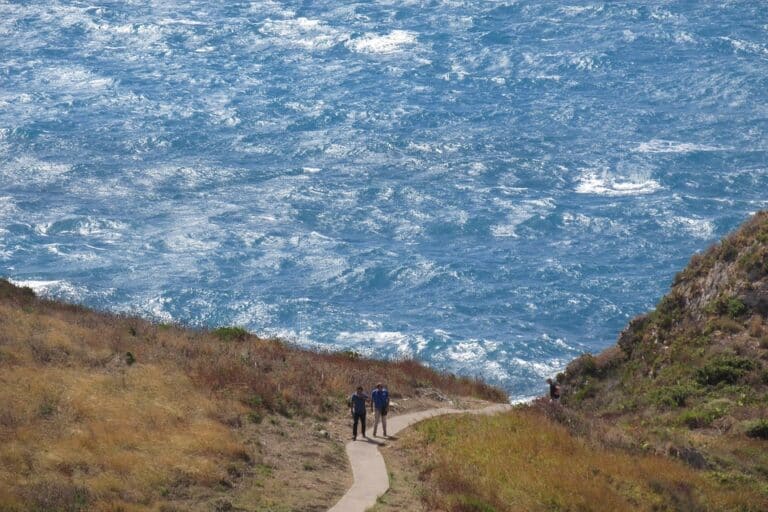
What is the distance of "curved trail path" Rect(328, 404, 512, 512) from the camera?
2772 cm

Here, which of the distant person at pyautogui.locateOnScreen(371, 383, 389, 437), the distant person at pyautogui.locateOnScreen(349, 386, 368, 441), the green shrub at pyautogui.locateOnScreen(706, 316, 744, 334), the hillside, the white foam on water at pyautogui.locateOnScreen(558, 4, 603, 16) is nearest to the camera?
the hillside

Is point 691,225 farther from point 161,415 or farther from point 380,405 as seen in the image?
point 161,415

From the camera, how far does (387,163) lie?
98.5m

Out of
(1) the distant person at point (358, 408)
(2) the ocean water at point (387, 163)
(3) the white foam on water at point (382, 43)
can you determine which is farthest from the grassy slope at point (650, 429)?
(3) the white foam on water at point (382, 43)

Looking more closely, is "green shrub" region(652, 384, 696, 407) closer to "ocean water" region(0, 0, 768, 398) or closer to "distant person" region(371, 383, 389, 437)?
"distant person" region(371, 383, 389, 437)

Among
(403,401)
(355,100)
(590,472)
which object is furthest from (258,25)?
(590,472)

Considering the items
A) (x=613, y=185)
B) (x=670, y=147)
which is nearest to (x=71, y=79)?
(x=613, y=185)

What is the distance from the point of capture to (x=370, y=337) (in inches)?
2749

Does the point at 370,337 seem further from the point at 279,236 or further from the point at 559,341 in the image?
the point at 279,236

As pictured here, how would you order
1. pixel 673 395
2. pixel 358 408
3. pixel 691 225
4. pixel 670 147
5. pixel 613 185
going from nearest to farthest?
pixel 358 408
pixel 673 395
pixel 691 225
pixel 613 185
pixel 670 147

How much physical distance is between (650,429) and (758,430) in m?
3.27

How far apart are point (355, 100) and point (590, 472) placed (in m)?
86.2

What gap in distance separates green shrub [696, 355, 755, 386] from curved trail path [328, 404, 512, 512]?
8131 millimetres

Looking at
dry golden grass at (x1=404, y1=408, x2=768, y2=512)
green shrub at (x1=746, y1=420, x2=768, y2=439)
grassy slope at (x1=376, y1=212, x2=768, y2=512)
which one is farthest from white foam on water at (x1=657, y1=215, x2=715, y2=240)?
dry golden grass at (x1=404, y1=408, x2=768, y2=512)
